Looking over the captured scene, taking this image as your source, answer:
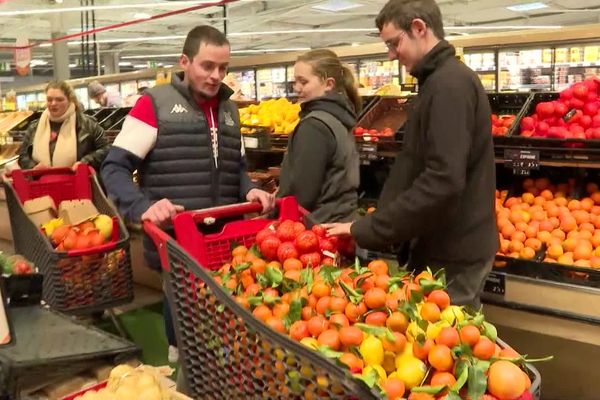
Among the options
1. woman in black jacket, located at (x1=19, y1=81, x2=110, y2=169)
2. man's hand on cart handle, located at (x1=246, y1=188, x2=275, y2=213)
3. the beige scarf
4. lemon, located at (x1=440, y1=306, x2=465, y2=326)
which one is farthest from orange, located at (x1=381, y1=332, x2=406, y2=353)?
the beige scarf

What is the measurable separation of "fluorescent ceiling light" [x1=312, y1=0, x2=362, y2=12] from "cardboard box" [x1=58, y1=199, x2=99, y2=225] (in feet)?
31.3

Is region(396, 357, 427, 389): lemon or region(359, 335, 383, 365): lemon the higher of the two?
region(359, 335, 383, 365): lemon

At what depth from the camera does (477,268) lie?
2.02 meters

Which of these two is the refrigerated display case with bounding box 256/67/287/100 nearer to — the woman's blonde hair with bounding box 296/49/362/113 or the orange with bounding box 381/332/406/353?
the woman's blonde hair with bounding box 296/49/362/113

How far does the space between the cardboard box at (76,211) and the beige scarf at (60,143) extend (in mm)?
1159

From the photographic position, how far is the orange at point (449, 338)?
4.12 ft

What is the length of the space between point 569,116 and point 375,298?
2.17 meters

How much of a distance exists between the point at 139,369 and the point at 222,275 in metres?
0.29

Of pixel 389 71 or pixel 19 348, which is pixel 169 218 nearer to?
pixel 19 348

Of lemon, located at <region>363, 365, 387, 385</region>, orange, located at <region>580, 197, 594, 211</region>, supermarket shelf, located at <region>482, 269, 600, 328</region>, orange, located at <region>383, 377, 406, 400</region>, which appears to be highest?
orange, located at <region>580, 197, 594, 211</region>

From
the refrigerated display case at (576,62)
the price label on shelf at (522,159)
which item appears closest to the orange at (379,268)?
the price label on shelf at (522,159)

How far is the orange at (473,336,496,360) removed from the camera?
125cm

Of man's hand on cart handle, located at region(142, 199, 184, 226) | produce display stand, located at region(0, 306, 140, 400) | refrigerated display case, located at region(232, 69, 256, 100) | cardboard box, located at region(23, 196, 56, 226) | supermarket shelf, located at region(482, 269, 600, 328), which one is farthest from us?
refrigerated display case, located at region(232, 69, 256, 100)

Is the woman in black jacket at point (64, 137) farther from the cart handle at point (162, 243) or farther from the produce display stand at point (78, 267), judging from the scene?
the cart handle at point (162, 243)
